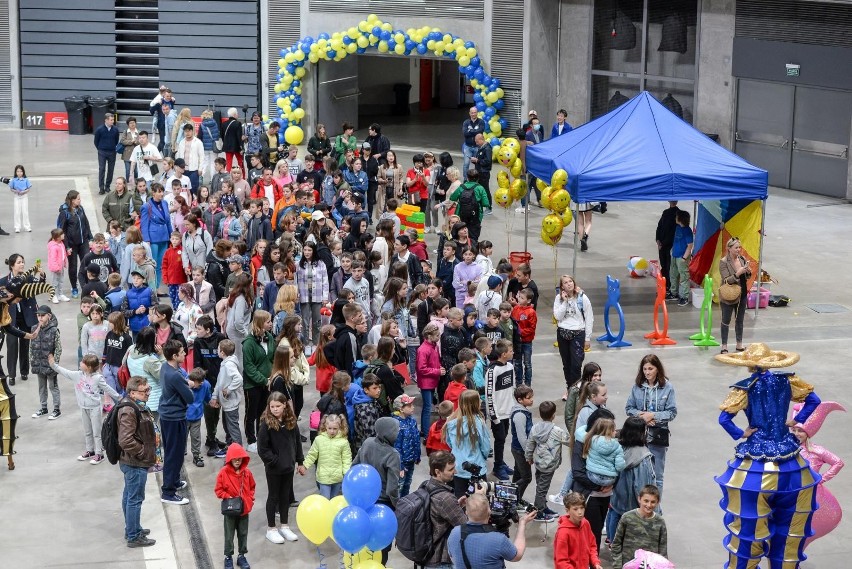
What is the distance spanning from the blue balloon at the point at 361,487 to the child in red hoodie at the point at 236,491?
126 cm

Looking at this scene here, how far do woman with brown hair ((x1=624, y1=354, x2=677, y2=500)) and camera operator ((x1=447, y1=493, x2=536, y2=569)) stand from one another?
2706mm

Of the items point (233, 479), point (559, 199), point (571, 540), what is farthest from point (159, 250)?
point (571, 540)

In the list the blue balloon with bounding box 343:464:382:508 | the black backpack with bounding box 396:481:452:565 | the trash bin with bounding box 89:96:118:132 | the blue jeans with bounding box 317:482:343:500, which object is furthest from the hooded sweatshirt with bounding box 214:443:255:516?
the trash bin with bounding box 89:96:118:132

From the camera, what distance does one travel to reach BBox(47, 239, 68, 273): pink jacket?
17.6m

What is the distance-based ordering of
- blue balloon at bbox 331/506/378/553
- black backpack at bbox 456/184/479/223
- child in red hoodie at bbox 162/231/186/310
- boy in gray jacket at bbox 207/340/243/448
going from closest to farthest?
blue balloon at bbox 331/506/378/553, boy in gray jacket at bbox 207/340/243/448, child in red hoodie at bbox 162/231/186/310, black backpack at bbox 456/184/479/223

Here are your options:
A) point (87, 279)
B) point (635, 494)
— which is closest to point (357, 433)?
point (635, 494)

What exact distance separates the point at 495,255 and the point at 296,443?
34.8ft

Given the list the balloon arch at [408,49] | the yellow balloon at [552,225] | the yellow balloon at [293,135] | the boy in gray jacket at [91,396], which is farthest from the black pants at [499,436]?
the yellow balloon at [293,135]

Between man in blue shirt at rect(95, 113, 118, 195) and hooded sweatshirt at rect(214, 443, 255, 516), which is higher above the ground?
man in blue shirt at rect(95, 113, 118, 195)

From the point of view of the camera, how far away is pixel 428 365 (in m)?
13.2

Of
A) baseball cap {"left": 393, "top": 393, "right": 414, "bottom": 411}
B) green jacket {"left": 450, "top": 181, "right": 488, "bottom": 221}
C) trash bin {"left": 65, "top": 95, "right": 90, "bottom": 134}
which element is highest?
trash bin {"left": 65, "top": 95, "right": 90, "bottom": 134}

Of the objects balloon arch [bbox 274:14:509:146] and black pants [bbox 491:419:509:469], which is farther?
balloon arch [bbox 274:14:509:146]

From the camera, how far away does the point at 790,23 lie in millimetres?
26266

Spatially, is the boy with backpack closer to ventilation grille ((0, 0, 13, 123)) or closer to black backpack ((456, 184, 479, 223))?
black backpack ((456, 184, 479, 223))
